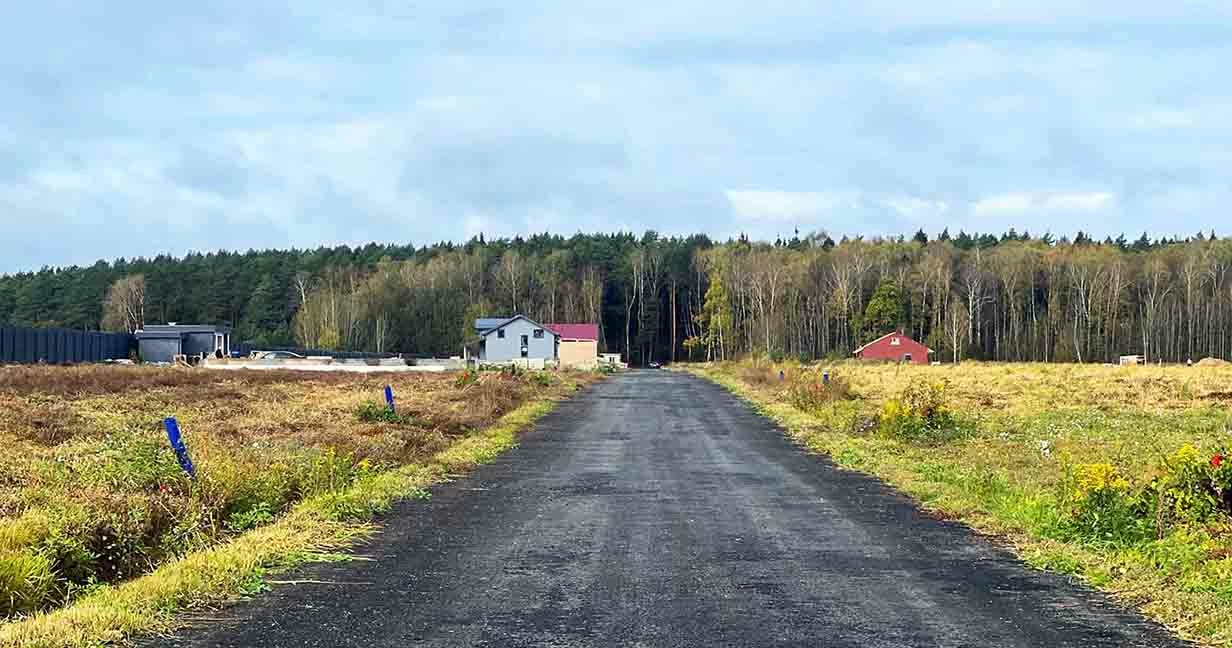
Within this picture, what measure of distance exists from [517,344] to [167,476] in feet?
267

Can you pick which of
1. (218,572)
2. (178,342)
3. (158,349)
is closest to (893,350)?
(178,342)

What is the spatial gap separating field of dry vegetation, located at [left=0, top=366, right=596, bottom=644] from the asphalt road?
0.94 metres

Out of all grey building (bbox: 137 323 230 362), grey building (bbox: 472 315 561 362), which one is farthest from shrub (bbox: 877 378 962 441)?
grey building (bbox: 472 315 561 362)

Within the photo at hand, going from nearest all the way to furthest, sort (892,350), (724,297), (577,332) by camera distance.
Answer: (892,350)
(577,332)
(724,297)

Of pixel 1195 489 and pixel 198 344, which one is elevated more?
pixel 198 344

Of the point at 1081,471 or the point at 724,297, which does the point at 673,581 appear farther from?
the point at 724,297

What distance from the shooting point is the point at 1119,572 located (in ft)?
28.9

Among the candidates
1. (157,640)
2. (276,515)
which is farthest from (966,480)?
(157,640)

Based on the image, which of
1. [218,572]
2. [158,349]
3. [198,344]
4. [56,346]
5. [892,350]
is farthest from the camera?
[892,350]

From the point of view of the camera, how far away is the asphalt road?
680 cm

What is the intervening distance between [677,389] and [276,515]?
38023mm

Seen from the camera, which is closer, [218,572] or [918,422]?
[218,572]

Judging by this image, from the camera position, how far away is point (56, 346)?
66562mm

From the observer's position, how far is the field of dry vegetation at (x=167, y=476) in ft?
27.9
